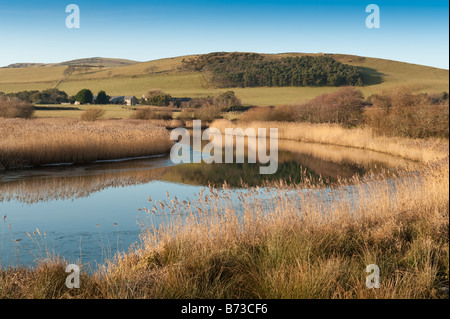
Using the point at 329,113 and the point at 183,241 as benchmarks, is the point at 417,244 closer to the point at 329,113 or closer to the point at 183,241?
the point at 183,241

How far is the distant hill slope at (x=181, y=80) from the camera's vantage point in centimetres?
6888

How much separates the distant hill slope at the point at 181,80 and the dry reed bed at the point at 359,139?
28.4m

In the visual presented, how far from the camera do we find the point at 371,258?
5801 millimetres

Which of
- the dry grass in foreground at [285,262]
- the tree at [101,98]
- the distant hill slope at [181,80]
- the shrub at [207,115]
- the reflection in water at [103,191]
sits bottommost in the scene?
the reflection in water at [103,191]

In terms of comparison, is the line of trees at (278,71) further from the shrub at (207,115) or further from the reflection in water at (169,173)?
the reflection in water at (169,173)

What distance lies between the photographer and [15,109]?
37594mm

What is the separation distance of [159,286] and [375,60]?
92726 mm

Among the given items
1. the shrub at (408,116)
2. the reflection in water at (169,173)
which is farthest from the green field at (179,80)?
the reflection in water at (169,173)

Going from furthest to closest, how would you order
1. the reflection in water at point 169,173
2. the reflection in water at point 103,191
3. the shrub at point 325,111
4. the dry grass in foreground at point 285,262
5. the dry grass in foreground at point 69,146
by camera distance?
1. the shrub at point 325,111
2. the dry grass in foreground at point 69,146
3. the reflection in water at point 169,173
4. the reflection in water at point 103,191
5. the dry grass in foreground at point 285,262

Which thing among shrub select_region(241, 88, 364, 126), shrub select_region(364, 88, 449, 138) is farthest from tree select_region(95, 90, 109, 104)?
shrub select_region(364, 88, 449, 138)

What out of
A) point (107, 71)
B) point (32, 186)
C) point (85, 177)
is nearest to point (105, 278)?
point (32, 186)

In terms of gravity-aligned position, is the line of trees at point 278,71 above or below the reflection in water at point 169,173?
above

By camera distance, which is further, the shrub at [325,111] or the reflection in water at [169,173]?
the shrub at [325,111]

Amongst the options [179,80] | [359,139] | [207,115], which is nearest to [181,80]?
[179,80]
